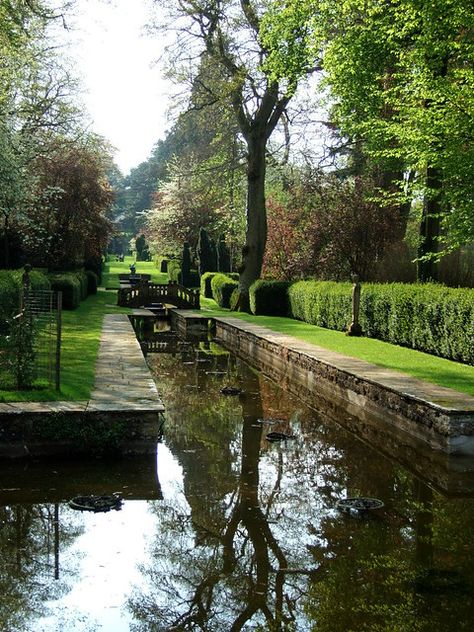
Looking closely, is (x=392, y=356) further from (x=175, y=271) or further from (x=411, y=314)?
(x=175, y=271)

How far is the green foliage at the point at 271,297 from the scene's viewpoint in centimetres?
2783

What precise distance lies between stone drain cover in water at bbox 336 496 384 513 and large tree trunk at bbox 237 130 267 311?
23047 millimetres

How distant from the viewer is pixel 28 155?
24109mm

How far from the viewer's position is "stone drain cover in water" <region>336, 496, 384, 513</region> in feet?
20.9

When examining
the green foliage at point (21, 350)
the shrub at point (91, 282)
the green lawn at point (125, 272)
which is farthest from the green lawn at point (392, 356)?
the green lawn at point (125, 272)

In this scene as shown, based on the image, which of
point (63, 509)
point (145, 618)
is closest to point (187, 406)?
point (63, 509)

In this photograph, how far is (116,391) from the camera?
368 inches

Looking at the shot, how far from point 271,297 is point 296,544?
885 inches

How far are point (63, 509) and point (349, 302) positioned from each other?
1474cm

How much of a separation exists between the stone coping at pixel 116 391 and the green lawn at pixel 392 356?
4445 mm

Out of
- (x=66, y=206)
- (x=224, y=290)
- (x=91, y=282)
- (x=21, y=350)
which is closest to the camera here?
(x=21, y=350)

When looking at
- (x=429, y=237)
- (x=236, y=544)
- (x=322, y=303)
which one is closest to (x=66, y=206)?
(x=322, y=303)

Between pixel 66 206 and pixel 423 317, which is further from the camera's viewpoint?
pixel 66 206

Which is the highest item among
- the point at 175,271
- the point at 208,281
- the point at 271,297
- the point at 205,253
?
the point at 205,253
